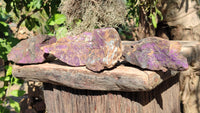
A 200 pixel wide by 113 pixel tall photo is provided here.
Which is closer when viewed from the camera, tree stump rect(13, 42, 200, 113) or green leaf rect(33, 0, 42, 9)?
tree stump rect(13, 42, 200, 113)

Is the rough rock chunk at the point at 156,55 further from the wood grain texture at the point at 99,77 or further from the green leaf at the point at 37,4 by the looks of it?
the green leaf at the point at 37,4

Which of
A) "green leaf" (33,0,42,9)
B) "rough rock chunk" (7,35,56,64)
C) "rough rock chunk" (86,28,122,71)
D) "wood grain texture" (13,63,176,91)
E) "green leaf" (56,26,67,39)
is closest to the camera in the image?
"wood grain texture" (13,63,176,91)

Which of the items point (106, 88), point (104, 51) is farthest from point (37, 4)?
point (106, 88)

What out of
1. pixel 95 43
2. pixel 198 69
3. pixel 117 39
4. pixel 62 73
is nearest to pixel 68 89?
pixel 62 73

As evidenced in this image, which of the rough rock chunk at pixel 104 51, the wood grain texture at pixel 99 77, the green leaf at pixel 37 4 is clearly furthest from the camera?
the green leaf at pixel 37 4

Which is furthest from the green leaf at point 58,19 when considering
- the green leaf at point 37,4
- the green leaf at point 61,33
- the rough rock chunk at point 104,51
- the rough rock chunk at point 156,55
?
the rough rock chunk at point 156,55

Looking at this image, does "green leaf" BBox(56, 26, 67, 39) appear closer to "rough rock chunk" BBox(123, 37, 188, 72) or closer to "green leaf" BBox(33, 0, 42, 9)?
"green leaf" BBox(33, 0, 42, 9)

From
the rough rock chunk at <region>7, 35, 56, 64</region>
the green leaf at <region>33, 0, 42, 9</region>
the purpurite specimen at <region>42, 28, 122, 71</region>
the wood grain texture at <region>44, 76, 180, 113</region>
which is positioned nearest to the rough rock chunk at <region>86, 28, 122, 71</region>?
the purpurite specimen at <region>42, 28, 122, 71</region>
